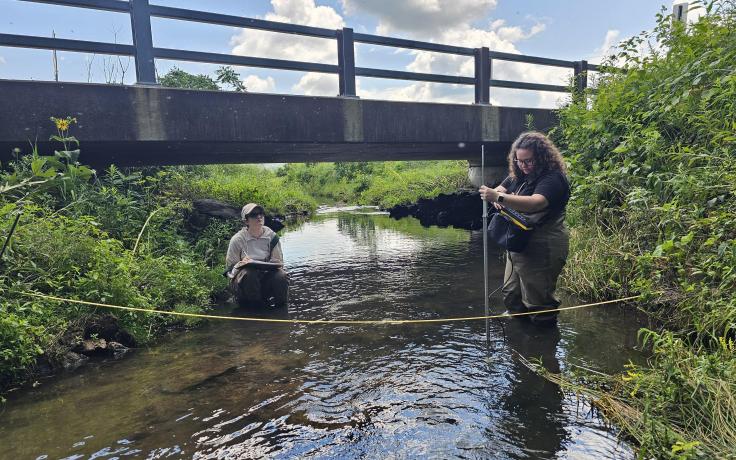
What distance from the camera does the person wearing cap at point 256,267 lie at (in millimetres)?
6656

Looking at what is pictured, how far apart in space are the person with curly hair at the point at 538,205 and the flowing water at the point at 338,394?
0.70 m

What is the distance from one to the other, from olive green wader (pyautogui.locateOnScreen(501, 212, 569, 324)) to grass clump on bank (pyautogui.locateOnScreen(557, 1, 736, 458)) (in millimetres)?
820

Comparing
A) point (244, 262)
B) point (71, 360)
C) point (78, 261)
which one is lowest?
point (71, 360)

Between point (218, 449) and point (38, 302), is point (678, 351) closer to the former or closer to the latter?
point (218, 449)

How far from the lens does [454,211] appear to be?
17719 millimetres

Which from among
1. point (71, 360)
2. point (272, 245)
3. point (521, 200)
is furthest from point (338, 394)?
point (272, 245)

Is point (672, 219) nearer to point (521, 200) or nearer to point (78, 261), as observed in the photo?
point (521, 200)

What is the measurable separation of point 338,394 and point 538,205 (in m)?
2.52

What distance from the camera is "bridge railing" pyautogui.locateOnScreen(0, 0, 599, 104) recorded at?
6.66 m

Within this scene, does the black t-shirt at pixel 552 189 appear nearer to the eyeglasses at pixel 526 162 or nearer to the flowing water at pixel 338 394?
the eyeglasses at pixel 526 162

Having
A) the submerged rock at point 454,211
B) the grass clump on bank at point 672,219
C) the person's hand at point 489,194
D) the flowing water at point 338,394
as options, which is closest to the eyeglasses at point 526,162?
the person's hand at point 489,194

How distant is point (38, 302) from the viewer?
4.72 m

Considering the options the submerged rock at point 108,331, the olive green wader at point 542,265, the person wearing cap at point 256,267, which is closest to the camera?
the olive green wader at point 542,265

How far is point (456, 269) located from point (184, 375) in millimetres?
5834
